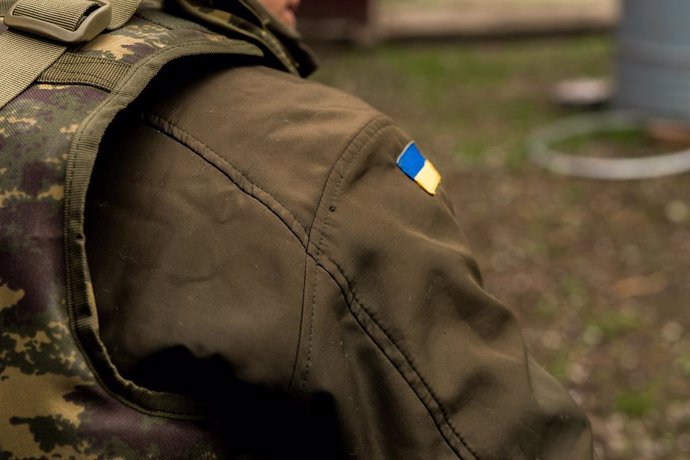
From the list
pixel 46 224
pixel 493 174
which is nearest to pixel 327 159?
pixel 46 224

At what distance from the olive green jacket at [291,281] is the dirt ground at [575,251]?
1.75 m

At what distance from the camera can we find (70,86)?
38.5 inches

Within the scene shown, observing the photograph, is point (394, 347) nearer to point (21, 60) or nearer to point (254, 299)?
point (254, 299)

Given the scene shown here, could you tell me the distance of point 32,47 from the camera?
1019 mm

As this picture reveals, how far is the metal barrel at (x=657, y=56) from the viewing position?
16.2 feet

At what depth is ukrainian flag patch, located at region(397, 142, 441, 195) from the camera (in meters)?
1.14

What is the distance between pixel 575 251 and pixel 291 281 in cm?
298

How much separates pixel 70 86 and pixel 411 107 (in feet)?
16.1

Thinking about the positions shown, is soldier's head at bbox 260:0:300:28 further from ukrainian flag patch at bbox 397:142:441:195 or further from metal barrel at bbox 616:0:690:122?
metal barrel at bbox 616:0:690:122

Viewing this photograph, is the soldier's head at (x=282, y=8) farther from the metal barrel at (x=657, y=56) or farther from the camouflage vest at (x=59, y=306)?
the metal barrel at (x=657, y=56)

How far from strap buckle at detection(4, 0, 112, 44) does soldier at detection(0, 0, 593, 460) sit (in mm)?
26

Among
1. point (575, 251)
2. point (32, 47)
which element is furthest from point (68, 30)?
point (575, 251)

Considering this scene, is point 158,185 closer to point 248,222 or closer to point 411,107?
point 248,222

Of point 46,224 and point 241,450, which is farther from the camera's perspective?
point 241,450
